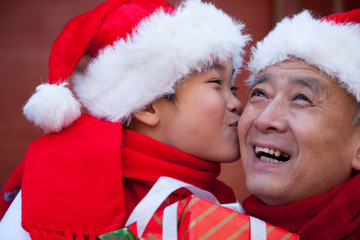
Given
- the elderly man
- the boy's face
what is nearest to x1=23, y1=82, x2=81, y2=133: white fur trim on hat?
the boy's face

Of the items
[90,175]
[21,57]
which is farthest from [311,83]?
[21,57]

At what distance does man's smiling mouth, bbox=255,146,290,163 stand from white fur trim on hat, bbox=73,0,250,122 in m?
0.41

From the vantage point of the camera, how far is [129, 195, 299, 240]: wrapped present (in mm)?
1117

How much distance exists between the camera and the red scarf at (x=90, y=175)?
1334 mm

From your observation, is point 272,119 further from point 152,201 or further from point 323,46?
point 152,201

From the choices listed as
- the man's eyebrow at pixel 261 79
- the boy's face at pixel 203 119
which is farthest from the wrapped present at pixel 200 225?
the man's eyebrow at pixel 261 79

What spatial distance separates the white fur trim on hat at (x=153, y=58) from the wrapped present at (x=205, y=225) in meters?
0.58

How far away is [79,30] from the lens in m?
1.69

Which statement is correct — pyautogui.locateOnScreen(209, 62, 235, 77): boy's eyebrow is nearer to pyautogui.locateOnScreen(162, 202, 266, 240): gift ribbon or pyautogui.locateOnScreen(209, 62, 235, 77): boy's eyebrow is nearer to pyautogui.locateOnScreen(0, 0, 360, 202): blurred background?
pyautogui.locateOnScreen(162, 202, 266, 240): gift ribbon

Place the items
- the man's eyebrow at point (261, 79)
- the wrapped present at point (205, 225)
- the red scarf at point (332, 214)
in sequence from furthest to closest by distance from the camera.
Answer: the man's eyebrow at point (261, 79), the red scarf at point (332, 214), the wrapped present at point (205, 225)

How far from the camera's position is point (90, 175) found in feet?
4.65

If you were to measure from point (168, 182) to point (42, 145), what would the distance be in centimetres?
48

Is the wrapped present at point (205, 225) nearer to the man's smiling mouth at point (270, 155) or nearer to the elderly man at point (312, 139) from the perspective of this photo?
the elderly man at point (312, 139)

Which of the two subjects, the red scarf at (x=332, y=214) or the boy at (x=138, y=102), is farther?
the boy at (x=138, y=102)
